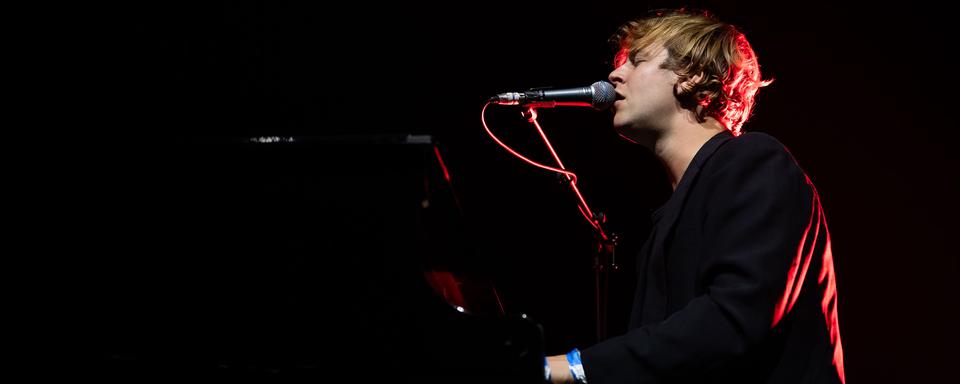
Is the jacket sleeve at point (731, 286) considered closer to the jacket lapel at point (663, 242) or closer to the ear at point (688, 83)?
the jacket lapel at point (663, 242)

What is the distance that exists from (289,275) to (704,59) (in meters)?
1.35

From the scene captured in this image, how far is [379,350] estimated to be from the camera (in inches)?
46.6

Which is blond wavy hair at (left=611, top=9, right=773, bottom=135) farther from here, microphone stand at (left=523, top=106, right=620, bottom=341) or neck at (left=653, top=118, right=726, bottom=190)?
microphone stand at (left=523, top=106, right=620, bottom=341)

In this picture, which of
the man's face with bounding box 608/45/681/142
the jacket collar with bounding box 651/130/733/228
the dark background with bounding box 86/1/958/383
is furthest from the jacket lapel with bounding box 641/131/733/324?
the dark background with bounding box 86/1/958/383

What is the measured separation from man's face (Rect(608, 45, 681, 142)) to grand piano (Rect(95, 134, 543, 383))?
0.92 meters

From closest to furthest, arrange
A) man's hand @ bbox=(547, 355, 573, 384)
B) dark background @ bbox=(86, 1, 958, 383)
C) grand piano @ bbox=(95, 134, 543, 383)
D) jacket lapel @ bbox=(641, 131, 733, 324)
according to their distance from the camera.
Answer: grand piano @ bbox=(95, 134, 543, 383) < man's hand @ bbox=(547, 355, 573, 384) < jacket lapel @ bbox=(641, 131, 733, 324) < dark background @ bbox=(86, 1, 958, 383)

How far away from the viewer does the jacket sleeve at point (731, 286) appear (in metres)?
1.37

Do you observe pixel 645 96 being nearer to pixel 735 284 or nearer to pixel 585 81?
pixel 735 284

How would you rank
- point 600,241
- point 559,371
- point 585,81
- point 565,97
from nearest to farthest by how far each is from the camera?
point 559,371 < point 565,97 < point 600,241 < point 585,81

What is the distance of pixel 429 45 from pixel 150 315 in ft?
6.24

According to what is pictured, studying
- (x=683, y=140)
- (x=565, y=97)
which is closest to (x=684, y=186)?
(x=683, y=140)

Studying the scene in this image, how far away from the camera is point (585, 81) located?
9.62ft

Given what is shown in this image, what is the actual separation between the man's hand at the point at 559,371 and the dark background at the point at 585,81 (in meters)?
1.47

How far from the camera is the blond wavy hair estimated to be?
1.96 m
